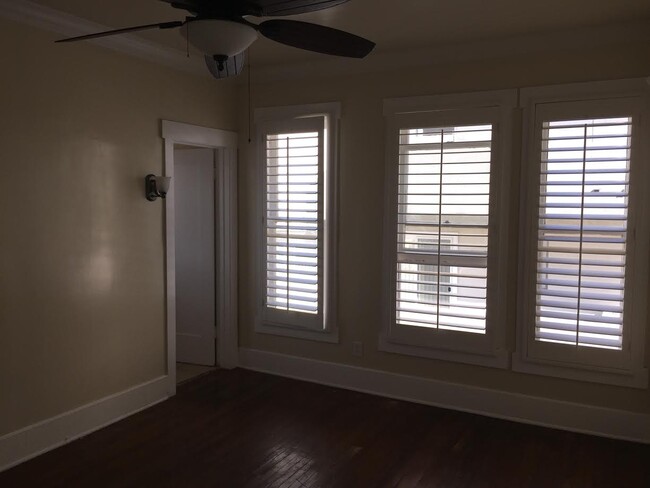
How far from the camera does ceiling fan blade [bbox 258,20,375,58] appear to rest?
2061 mm

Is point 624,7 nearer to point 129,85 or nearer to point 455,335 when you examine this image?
point 455,335

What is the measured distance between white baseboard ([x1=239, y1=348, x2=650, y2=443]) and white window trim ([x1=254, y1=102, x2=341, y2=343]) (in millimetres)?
247

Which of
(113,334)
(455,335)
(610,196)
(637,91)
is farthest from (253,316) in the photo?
(637,91)

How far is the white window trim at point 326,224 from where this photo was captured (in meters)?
4.41

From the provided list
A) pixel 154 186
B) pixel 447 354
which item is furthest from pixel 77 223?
pixel 447 354

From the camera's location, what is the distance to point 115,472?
312 cm

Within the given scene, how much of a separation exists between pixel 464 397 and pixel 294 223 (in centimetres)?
190

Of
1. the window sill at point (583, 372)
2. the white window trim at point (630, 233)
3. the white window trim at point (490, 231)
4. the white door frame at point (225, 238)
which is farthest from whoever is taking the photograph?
the white door frame at point (225, 238)

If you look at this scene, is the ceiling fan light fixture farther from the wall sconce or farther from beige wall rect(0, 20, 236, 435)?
the wall sconce

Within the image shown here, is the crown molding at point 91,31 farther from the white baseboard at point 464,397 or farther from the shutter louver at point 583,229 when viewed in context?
the shutter louver at point 583,229

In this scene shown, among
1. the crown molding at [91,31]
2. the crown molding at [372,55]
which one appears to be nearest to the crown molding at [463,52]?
the crown molding at [372,55]

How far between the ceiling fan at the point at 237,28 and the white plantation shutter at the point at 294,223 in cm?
225

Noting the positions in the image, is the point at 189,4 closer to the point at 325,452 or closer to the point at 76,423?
the point at 325,452

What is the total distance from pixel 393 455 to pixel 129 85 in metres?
3.02
